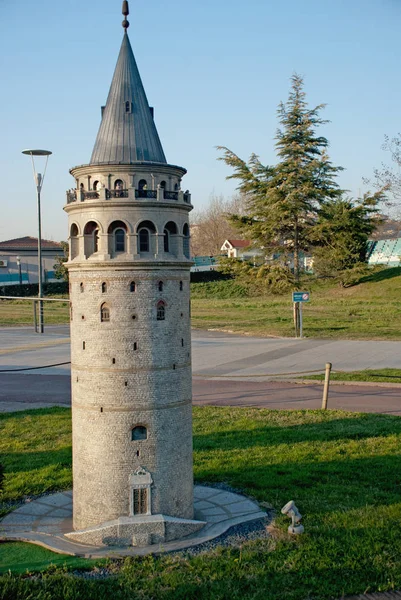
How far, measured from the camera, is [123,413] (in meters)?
11.8

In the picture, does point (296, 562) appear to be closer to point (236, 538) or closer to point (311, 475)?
point (236, 538)

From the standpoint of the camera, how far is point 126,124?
12.3 metres

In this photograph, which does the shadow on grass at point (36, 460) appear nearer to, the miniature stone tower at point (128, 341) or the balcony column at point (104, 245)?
the miniature stone tower at point (128, 341)

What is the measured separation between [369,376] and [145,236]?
659 inches

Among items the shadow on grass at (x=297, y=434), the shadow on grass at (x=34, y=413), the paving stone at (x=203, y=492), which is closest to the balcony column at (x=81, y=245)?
the paving stone at (x=203, y=492)

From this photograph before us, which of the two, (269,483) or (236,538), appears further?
(269,483)

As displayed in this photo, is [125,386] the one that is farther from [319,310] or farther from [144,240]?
[319,310]

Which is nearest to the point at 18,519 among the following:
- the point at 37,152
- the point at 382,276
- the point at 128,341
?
the point at 128,341

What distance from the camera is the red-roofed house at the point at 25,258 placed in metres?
70.3

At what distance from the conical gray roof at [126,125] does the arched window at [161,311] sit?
8.54ft

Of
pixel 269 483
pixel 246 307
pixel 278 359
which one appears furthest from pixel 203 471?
pixel 246 307

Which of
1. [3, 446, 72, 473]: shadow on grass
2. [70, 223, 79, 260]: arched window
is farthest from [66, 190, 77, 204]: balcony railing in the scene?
[3, 446, 72, 473]: shadow on grass

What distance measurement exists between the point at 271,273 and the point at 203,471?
2419cm

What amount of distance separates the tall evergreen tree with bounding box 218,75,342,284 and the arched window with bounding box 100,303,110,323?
27.3m
